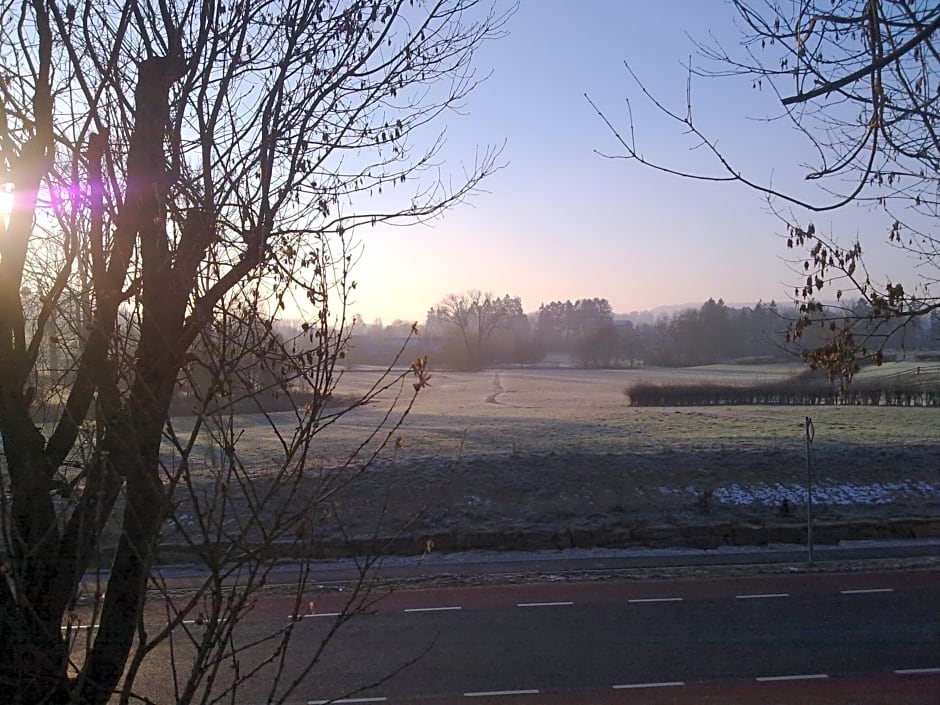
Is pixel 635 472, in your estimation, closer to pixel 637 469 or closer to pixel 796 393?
pixel 637 469

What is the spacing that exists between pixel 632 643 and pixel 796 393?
40718 millimetres

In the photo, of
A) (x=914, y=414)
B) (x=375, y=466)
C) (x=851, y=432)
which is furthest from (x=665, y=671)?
(x=914, y=414)

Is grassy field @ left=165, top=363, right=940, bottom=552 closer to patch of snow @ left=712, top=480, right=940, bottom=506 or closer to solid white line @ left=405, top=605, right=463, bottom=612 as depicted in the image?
patch of snow @ left=712, top=480, right=940, bottom=506

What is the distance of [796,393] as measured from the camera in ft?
158

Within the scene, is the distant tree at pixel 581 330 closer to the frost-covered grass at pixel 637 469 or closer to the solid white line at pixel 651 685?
the frost-covered grass at pixel 637 469

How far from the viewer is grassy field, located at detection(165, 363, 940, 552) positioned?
20375 mm

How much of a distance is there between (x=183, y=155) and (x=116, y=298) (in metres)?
0.98

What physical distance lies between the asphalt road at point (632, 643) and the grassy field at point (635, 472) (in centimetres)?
263

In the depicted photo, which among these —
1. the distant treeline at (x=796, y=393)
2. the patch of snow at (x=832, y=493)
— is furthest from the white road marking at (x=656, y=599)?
the distant treeline at (x=796, y=393)

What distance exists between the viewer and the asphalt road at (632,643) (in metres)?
9.26

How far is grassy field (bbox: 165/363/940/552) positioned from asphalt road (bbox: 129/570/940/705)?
8.63 feet

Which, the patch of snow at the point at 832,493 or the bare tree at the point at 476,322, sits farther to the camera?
the bare tree at the point at 476,322

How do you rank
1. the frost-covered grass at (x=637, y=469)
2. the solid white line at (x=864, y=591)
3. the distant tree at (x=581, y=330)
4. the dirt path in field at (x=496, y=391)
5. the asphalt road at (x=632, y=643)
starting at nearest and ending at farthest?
the asphalt road at (x=632, y=643) → the solid white line at (x=864, y=591) → the frost-covered grass at (x=637, y=469) → the dirt path in field at (x=496, y=391) → the distant tree at (x=581, y=330)

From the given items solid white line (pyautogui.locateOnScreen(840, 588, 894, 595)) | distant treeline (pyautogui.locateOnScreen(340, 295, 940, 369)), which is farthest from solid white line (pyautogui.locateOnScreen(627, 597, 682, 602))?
distant treeline (pyautogui.locateOnScreen(340, 295, 940, 369))
